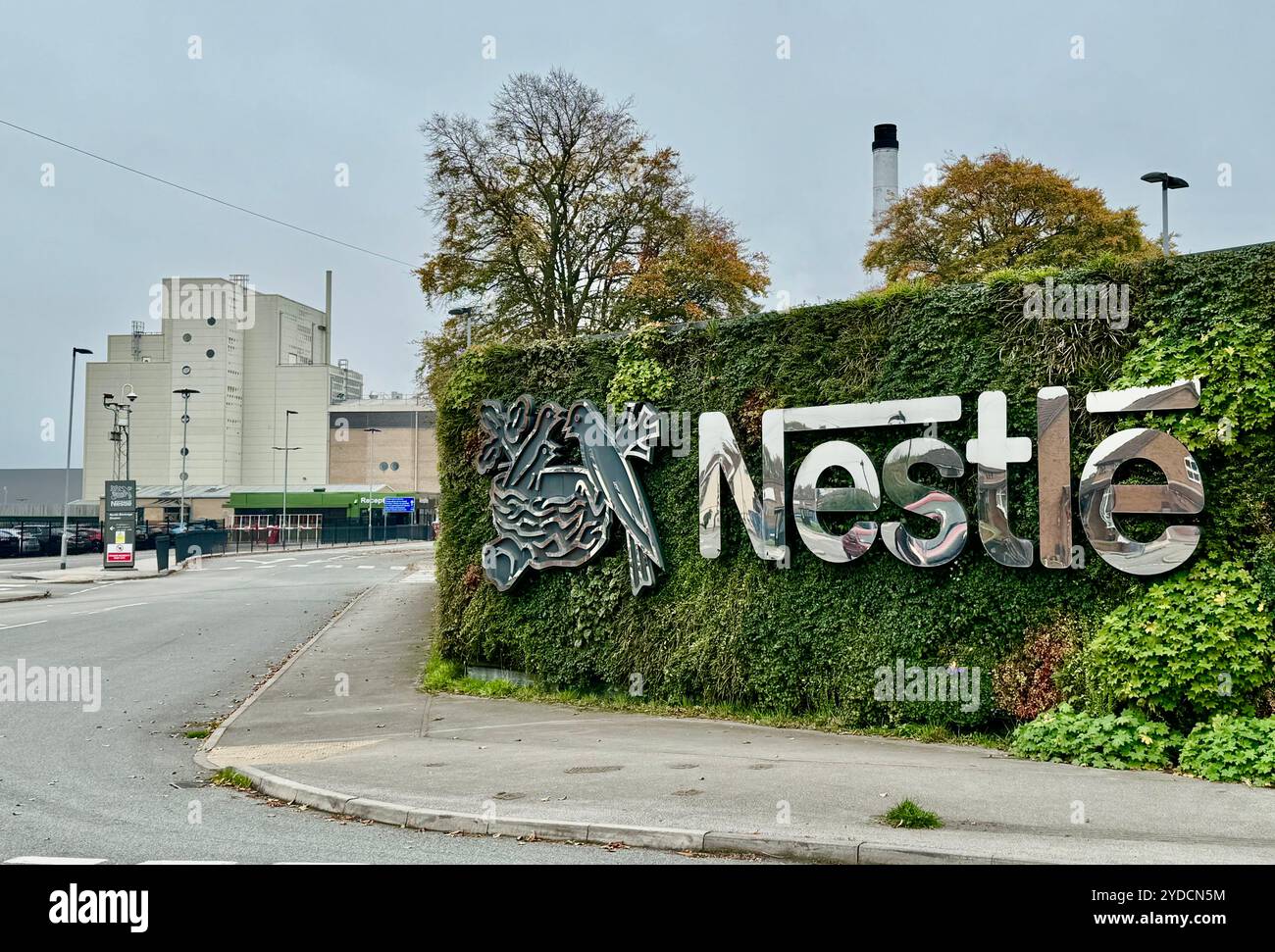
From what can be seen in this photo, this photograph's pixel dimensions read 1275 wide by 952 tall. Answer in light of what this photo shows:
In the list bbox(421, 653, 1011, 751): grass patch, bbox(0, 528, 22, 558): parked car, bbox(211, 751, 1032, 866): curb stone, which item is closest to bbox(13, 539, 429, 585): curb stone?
bbox(0, 528, 22, 558): parked car

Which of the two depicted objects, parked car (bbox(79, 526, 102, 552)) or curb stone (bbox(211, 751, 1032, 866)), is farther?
parked car (bbox(79, 526, 102, 552))

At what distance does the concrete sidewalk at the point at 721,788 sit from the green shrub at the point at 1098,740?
268 mm

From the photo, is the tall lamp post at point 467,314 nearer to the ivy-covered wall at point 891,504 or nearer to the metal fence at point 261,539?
the ivy-covered wall at point 891,504

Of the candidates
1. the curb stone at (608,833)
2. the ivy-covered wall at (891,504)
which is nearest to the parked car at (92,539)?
the ivy-covered wall at (891,504)

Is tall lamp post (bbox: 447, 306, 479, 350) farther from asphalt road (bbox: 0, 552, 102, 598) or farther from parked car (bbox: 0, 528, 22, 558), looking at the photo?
parked car (bbox: 0, 528, 22, 558)

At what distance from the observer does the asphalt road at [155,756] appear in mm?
7414

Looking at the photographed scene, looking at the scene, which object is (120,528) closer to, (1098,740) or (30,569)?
(30,569)

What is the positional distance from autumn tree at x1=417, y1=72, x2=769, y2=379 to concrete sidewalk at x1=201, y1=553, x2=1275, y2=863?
1722cm

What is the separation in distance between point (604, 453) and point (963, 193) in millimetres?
31051

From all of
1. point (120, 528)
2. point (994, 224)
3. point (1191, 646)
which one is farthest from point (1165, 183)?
point (120, 528)

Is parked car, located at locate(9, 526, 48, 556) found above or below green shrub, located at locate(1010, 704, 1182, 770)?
below

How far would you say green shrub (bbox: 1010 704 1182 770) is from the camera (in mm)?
9391
